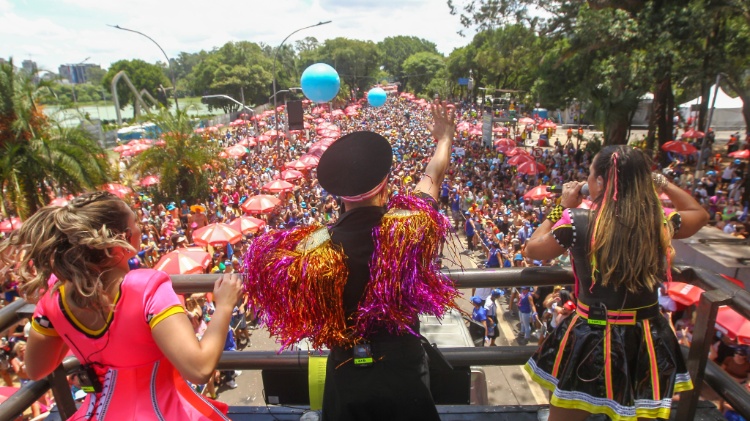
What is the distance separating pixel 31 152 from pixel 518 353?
1252 cm

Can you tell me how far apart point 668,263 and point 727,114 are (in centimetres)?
3776

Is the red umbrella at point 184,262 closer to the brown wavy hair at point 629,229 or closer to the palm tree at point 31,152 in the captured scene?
the palm tree at point 31,152

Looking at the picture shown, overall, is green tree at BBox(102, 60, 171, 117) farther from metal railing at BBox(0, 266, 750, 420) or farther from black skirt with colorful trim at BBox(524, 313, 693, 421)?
black skirt with colorful trim at BBox(524, 313, 693, 421)

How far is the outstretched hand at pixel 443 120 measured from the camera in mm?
1812

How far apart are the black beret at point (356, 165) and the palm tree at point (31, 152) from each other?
12032 millimetres

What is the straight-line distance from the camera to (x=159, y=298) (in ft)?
4.10

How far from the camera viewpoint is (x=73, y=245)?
1.20m

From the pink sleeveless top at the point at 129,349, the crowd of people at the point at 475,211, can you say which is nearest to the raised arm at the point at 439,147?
the crowd of people at the point at 475,211

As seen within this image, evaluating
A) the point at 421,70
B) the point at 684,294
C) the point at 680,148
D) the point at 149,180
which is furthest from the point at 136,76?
the point at 684,294

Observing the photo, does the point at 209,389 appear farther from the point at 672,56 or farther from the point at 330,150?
the point at 672,56

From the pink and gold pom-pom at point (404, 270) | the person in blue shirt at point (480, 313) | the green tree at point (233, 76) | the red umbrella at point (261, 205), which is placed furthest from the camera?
the green tree at point (233, 76)

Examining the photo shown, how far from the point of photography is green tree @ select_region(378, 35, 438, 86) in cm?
10706

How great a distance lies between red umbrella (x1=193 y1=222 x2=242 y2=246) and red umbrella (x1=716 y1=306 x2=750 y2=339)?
828cm

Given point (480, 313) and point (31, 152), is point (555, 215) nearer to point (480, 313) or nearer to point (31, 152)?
point (480, 313)
